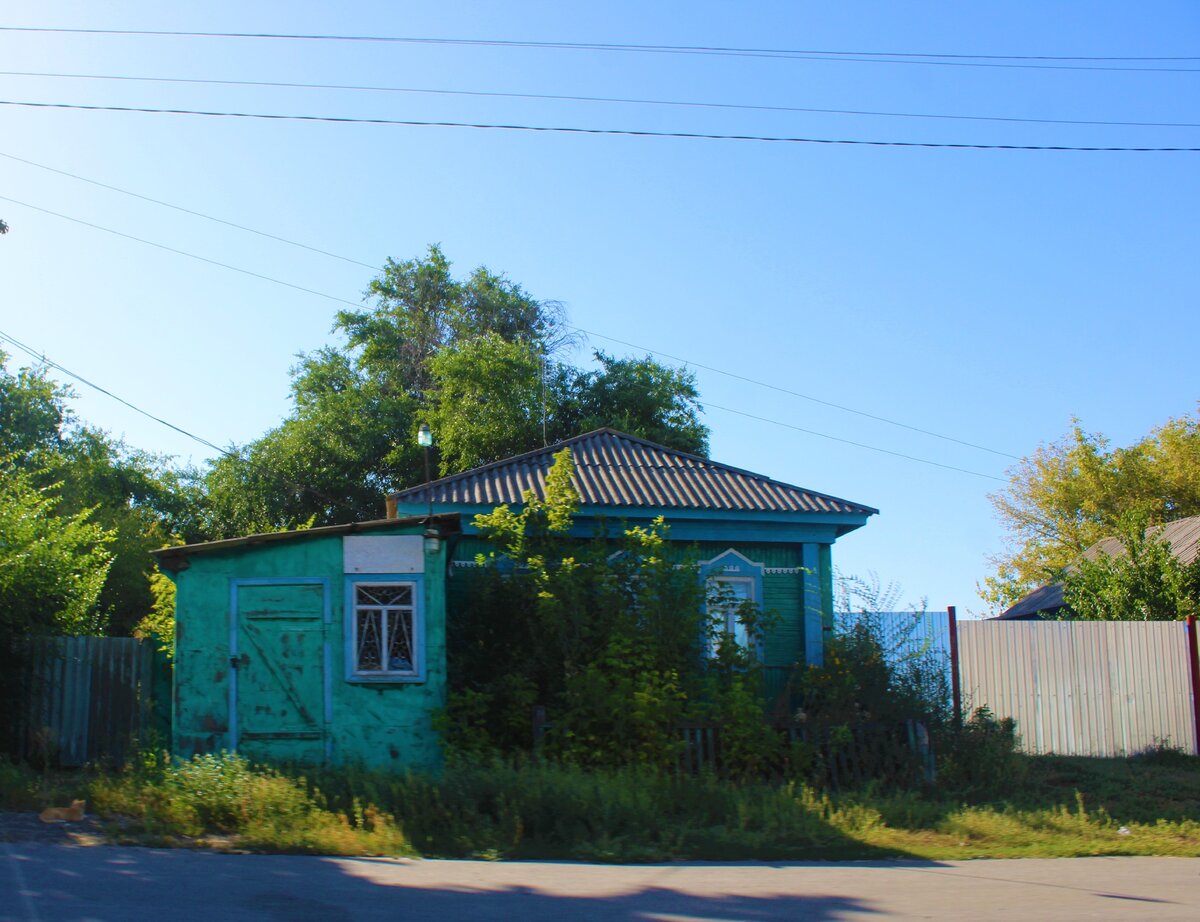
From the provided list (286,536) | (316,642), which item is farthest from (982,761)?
(286,536)

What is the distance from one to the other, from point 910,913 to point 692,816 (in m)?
3.34

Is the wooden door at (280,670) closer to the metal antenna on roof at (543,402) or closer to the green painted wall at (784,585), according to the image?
the green painted wall at (784,585)

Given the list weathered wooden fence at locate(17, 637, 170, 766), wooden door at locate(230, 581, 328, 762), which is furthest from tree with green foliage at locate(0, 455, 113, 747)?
wooden door at locate(230, 581, 328, 762)

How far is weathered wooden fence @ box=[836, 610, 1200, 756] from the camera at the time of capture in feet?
50.9

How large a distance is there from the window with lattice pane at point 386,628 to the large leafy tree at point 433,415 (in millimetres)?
18010

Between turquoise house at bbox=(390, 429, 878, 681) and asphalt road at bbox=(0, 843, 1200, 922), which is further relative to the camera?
turquoise house at bbox=(390, 429, 878, 681)

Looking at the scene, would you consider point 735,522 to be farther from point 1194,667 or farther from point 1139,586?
point 1139,586

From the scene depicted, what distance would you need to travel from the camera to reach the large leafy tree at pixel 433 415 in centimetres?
3122

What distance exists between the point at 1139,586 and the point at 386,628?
13.5 metres

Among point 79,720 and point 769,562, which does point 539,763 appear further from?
point 79,720

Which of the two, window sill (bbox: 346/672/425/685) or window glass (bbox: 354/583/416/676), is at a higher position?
window glass (bbox: 354/583/416/676)

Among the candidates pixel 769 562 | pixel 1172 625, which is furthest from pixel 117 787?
pixel 1172 625

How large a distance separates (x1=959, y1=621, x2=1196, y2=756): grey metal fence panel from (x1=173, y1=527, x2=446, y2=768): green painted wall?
8.17 metres

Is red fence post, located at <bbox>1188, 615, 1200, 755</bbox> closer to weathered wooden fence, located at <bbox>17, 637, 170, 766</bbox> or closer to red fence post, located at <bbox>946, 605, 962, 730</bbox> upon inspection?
red fence post, located at <bbox>946, 605, 962, 730</bbox>
